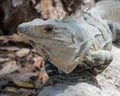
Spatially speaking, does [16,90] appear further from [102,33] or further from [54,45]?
[54,45]

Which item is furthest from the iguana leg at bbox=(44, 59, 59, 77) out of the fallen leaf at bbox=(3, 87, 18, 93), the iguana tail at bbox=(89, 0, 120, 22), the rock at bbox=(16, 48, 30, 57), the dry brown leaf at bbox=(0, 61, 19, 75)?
the rock at bbox=(16, 48, 30, 57)

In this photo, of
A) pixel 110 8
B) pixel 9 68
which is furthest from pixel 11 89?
pixel 110 8

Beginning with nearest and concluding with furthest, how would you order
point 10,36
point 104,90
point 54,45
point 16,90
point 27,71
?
point 54,45, point 104,90, point 16,90, point 27,71, point 10,36

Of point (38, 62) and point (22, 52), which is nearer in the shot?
point (38, 62)

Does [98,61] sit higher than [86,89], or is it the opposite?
[98,61]

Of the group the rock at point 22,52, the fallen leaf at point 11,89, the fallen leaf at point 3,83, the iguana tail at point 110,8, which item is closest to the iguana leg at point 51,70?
the iguana tail at point 110,8

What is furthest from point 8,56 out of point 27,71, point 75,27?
point 75,27

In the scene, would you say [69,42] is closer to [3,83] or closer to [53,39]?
[53,39]
